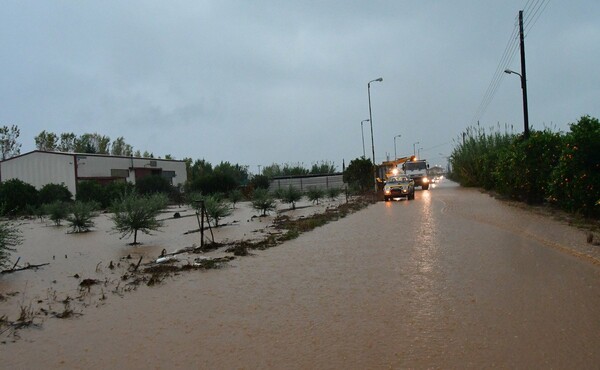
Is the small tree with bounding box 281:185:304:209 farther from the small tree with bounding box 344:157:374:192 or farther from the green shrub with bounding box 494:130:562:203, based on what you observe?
the small tree with bounding box 344:157:374:192

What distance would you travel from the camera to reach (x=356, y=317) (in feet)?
21.6

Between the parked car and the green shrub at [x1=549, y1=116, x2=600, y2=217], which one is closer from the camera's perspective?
the green shrub at [x1=549, y1=116, x2=600, y2=217]

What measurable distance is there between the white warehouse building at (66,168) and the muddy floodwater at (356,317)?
4591 cm

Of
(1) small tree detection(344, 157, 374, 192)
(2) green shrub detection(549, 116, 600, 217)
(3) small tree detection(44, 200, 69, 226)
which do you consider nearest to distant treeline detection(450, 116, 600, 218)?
(2) green shrub detection(549, 116, 600, 217)

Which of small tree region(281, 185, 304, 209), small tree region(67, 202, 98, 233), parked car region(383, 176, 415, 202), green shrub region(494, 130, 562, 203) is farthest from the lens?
parked car region(383, 176, 415, 202)

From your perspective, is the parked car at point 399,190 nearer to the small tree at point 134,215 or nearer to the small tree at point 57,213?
the small tree at point 57,213

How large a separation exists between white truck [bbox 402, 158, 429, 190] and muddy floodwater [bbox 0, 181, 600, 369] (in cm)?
3883

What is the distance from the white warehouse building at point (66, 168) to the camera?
53.3 m

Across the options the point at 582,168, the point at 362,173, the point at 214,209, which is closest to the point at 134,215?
the point at 214,209

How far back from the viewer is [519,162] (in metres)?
21.7

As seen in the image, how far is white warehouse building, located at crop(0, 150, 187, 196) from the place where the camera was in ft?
175

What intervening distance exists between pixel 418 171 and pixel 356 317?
4531 centimetres

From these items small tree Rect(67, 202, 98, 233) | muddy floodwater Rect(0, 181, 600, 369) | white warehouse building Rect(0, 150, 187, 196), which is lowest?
muddy floodwater Rect(0, 181, 600, 369)

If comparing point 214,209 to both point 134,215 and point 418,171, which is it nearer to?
point 134,215
